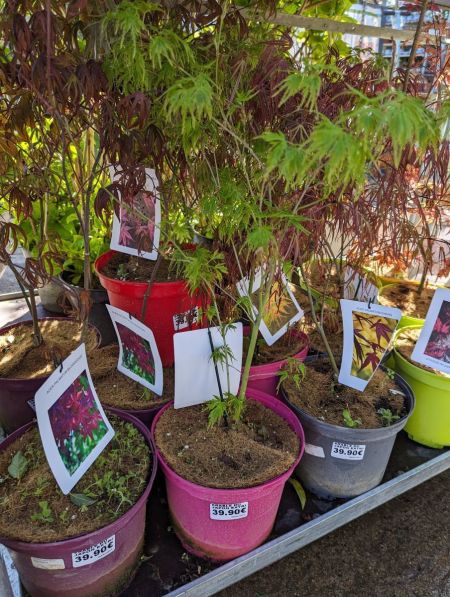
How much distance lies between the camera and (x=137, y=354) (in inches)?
49.7

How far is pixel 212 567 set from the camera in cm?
105

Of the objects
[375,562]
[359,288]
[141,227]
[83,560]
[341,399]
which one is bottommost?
[375,562]

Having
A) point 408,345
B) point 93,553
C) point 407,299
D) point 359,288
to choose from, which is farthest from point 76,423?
point 407,299

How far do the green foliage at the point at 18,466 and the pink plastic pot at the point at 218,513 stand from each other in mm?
296

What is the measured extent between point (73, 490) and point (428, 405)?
1.06m

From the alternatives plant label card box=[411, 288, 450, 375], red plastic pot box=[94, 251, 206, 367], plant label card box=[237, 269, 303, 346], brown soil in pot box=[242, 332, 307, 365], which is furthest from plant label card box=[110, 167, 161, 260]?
plant label card box=[411, 288, 450, 375]

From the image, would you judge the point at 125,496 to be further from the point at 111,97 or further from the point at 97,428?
the point at 111,97

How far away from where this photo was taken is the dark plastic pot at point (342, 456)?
116 centimetres

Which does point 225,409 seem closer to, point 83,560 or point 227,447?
point 227,447

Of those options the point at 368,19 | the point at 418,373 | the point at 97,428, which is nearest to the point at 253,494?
the point at 97,428

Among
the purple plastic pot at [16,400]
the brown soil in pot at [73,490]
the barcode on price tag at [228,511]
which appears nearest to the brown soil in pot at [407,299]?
the barcode on price tag at [228,511]

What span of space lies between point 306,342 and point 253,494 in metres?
0.60

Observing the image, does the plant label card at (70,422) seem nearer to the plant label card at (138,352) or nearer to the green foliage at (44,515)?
the green foliage at (44,515)

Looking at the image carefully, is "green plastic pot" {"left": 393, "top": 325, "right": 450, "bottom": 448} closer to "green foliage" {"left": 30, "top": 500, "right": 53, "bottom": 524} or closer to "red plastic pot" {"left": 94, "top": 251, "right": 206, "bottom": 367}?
"red plastic pot" {"left": 94, "top": 251, "right": 206, "bottom": 367}
